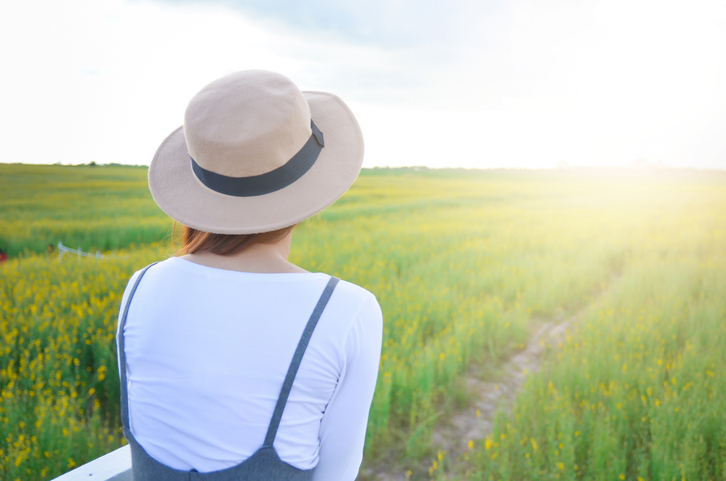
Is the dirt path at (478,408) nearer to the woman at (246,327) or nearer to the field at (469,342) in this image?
the field at (469,342)

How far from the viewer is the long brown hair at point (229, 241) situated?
1038mm

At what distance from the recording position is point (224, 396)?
2.87 feet

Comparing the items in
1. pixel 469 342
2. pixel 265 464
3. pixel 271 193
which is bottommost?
pixel 469 342

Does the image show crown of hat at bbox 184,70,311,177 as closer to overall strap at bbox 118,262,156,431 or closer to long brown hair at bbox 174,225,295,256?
long brown hair at bbox 174,225,295,256

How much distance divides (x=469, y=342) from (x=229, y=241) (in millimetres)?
3387

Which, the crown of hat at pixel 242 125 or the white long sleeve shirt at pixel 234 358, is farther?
the crown of hat at pixel 242 125

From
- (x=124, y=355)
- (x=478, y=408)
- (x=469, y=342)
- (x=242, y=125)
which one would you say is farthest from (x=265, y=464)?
(x=469, y=342)

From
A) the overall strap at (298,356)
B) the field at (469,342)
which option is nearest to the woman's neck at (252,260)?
the overall strap at (298,356)

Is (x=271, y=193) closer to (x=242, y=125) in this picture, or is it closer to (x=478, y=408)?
(x=242, y=125)

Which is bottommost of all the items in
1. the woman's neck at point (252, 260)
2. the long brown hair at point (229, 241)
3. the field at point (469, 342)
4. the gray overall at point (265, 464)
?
the field at point (469, 342)

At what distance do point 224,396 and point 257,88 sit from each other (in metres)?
0.74

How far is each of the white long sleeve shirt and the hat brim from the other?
169 mm

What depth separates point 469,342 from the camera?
400cm

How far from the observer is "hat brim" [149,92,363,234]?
Answer: 3.54 feet
